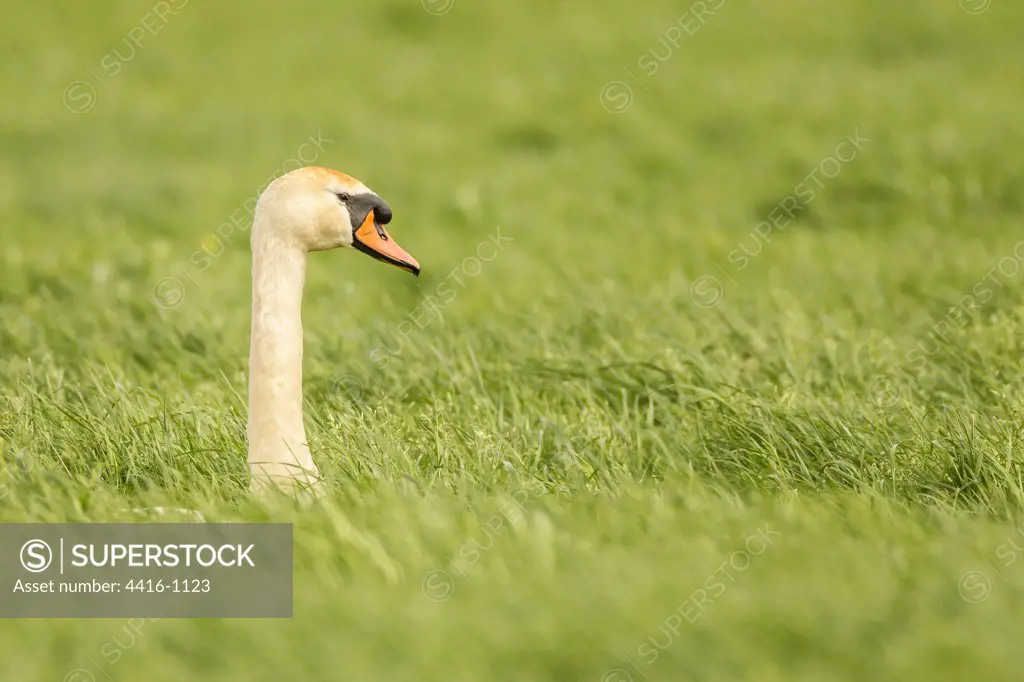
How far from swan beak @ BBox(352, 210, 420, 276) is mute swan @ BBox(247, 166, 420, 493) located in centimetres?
9

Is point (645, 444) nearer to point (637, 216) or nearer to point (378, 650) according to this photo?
point (378, 650)

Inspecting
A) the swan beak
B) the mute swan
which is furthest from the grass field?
the swan beak

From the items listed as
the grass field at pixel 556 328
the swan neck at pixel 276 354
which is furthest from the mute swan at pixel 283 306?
the grass field at pixel 556 328

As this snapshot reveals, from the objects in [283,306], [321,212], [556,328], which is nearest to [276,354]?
[283,306]

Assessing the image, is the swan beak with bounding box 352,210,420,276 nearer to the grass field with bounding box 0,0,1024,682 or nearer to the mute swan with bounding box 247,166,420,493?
the mute swan with bounding box 247,166,420,493

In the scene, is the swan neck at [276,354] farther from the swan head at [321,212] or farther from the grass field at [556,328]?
the grass field at [556,328]

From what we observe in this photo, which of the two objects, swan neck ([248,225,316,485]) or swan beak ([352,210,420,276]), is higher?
swan beak ([352,210,420,276])

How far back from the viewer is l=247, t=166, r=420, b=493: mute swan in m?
4.39

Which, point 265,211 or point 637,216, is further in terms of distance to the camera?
point 637,216

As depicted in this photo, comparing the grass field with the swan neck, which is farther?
the swan neck

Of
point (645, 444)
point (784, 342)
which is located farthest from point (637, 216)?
point (645, 444)

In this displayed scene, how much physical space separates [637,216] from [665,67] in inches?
130

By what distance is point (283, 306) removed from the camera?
4.48 m

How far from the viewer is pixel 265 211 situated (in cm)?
448
